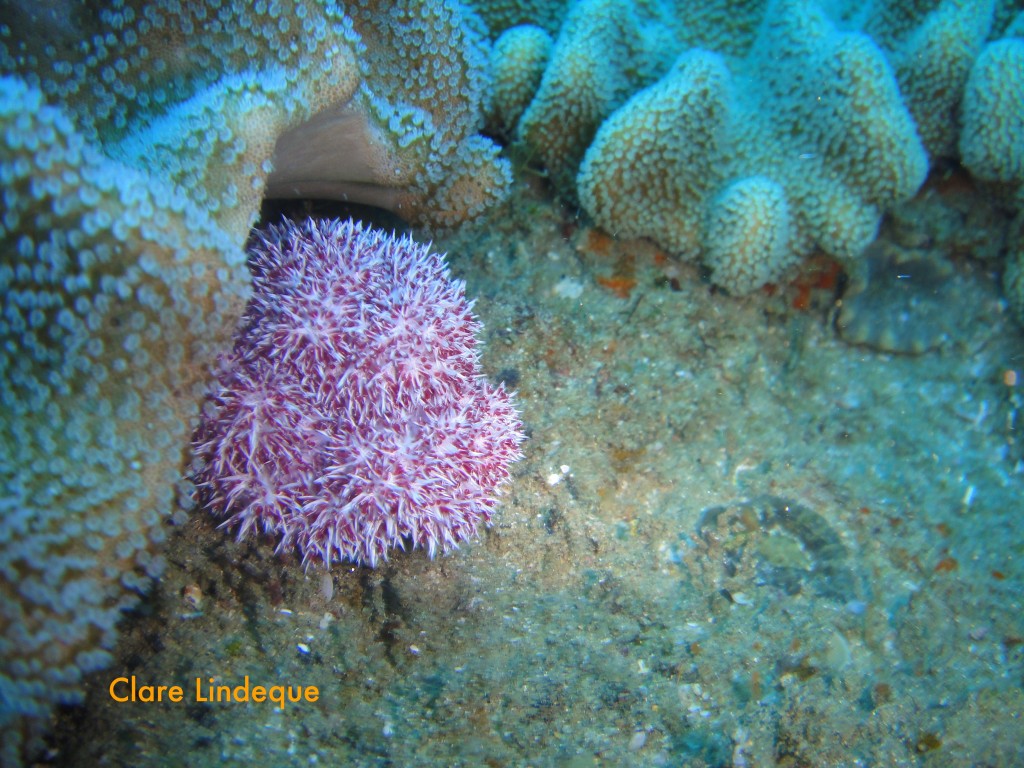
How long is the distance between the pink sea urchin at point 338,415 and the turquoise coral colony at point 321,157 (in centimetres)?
16

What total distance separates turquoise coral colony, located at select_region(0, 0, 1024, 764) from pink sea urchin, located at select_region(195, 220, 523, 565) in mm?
155

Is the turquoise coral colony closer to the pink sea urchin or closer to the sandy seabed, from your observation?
the pink sea urchin

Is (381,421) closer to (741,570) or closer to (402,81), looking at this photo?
(402,81)

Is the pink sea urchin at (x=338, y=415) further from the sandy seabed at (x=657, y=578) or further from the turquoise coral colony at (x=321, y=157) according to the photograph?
the sandy seabed at (x=657, y=578)

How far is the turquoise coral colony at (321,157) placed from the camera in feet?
5.50

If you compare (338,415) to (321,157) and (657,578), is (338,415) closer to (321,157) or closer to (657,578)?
(321,157)

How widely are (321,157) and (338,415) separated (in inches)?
49.3

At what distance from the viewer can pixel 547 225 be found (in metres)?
3.58

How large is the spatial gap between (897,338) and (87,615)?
4.12 meters

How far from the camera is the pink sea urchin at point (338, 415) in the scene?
2.34m

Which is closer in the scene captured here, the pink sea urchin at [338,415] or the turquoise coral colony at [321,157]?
the turquoise coral colony at [321,157]

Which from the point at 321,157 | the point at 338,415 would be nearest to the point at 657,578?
the point at 338,415

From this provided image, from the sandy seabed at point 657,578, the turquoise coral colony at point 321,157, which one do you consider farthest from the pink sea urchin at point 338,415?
the sandy seabed at point 657,578

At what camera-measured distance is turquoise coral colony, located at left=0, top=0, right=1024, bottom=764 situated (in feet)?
5.50
